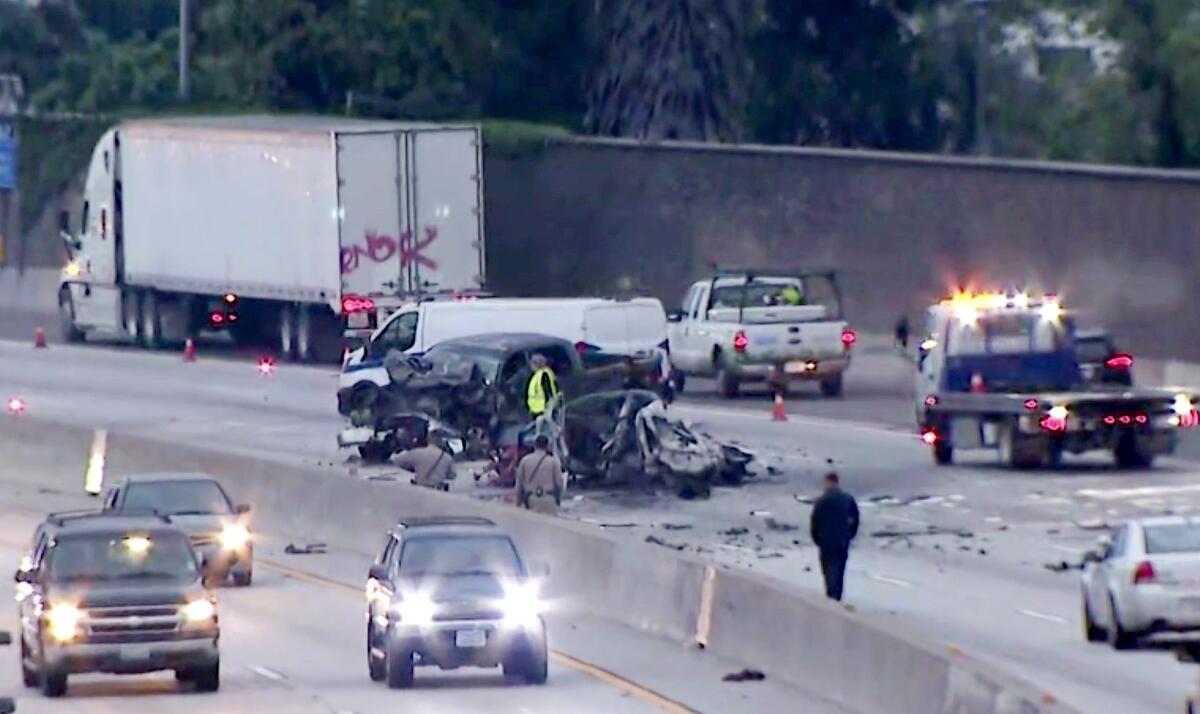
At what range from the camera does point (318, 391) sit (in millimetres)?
51594

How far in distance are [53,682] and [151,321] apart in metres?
38.8

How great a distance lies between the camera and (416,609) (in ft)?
76.2

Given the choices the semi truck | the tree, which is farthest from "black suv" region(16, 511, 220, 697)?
the tree

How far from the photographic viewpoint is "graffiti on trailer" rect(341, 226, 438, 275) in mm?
53594

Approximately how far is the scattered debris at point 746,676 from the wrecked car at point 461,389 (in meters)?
15.0

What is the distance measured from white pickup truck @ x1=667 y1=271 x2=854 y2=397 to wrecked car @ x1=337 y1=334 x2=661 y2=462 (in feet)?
23.2

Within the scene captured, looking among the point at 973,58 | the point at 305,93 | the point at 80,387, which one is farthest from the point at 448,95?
the point at 80,387

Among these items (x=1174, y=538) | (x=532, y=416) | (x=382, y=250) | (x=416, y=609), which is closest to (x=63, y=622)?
(x=416, y=609)

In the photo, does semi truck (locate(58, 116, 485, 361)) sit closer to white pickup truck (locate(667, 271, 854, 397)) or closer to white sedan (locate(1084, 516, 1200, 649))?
white pickup truck (locate(667, 271, 854, 397))

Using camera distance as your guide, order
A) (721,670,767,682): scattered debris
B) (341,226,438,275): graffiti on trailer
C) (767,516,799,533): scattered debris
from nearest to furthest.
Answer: (721,670,767,682): scattered debris < (767,516,799,533): scattered debris < (341,226,438,275): graffiti on trailer

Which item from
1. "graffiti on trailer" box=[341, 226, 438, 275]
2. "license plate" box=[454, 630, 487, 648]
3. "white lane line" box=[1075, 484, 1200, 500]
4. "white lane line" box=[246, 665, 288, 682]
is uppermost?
"graffiti on trailer" box=[341, 226, 438, 275]

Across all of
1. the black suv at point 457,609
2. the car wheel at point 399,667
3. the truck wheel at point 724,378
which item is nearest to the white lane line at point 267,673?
the black suv at point 457,609

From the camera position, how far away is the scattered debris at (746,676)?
23594 mm

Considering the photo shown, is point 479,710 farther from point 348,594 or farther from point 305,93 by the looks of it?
point 305,93
